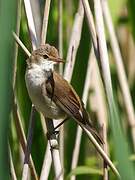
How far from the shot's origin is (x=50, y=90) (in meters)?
2.31

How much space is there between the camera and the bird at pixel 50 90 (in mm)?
2159

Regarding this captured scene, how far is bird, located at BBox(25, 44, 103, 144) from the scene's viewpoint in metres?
2.16

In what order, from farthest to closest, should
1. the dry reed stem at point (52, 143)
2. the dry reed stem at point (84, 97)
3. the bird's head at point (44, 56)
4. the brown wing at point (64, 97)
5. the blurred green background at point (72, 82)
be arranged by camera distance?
1. the dry reed stem at point (84, 97)
2. the brown wing at point (64, 97)
3. the bird's head at point (44, 56)
4. the dry reed stem at point (52, 143)
5. the blurred green background at point (72, 82)

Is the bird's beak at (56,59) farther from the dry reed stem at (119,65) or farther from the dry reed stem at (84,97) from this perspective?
the dry reed stem at (119,65)

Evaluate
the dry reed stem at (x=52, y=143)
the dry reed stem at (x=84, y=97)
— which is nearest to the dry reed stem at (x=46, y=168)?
the dry reed stem at (x=52, y=143)

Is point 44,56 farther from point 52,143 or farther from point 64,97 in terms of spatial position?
point 52,143

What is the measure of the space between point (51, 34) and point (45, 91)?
469 mm

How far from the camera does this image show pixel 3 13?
1.10 meters

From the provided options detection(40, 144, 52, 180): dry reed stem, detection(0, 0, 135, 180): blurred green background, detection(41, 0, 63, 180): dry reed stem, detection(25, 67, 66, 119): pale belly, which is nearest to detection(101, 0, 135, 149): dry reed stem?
detection(0, 0, 135, 180): blurred green background

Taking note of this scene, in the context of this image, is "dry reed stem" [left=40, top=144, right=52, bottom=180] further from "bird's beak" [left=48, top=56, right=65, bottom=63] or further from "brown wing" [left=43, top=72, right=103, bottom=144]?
"bird's beak" [left=48, top=56, right=65, bottom=63]

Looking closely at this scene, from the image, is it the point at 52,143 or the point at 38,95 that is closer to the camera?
the point at 52,143

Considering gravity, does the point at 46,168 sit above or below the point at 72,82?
below

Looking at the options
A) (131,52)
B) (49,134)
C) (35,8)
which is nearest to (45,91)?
(49,134)

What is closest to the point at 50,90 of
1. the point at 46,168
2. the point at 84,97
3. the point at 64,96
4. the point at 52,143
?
the point at 64,96
